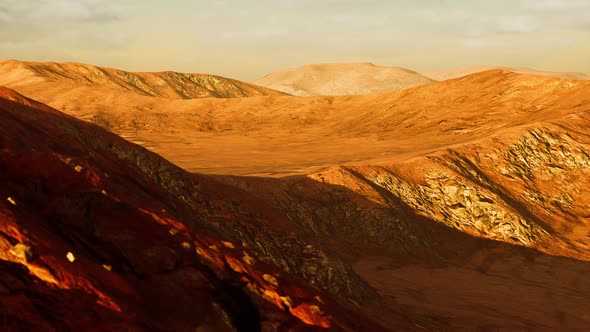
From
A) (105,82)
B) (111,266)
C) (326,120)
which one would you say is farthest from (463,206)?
(105,82)

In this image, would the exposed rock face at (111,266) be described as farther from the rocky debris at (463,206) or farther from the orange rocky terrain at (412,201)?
the rocky debris at (463,206)

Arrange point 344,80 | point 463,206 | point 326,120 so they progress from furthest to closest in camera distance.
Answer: point 344,80 → point 326,120 → point 463,206

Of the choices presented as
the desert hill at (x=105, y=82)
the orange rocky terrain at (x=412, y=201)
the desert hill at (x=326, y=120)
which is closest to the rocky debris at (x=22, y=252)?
the orange rocky terrain at (x=412, y=201)

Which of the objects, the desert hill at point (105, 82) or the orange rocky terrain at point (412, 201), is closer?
the orange rocky terrain at point (412, 201)

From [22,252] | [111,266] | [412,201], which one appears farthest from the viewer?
[412,201]

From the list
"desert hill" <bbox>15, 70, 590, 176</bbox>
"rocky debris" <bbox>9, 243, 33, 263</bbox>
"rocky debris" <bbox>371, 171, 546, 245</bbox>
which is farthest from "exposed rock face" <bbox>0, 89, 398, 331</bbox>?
"desert hill" <bbox>15, 70, 590, 176</bbox>

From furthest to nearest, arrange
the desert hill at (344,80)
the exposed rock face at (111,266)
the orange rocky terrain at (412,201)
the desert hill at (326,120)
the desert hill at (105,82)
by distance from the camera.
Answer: the desert hill at (344,80), the desert hill at (105,82), the desert hill at (326,120), the orange rocky terrain at (412,201), the exposed rock face at (111,266)

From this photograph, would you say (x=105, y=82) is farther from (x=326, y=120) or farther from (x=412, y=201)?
(x=412, y=201)

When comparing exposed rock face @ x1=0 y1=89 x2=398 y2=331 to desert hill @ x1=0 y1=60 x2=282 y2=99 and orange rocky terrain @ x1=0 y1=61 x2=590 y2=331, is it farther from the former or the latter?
desert hill @ x1=0 y1=60 x2=282 y2=99
